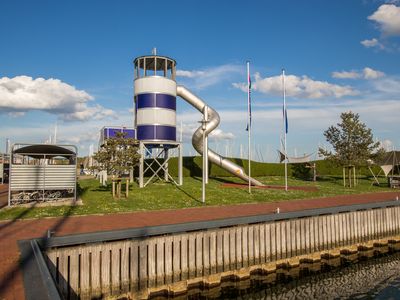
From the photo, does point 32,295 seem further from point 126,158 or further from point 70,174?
point 126,158

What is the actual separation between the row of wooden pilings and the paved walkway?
1643 mm

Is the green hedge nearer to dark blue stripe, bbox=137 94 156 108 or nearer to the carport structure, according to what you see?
dark blue stripe, bbox=137 94 156 108

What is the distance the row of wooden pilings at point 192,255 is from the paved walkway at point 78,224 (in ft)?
5.39

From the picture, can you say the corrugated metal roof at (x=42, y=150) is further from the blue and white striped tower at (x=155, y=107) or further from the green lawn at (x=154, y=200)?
the blue and white striped tower at (x=155, y=107)

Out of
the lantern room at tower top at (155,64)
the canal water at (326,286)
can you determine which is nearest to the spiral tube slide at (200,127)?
the lantern room at tower top at (155,64)

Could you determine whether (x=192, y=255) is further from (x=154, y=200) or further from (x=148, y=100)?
(x=148, y=100)

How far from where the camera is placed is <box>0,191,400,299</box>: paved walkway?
31.4 feet

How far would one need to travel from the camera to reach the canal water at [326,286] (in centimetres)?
1291

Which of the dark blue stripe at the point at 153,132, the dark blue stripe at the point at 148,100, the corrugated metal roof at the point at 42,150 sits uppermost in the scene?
the dark blue stripe at the point at 148,100

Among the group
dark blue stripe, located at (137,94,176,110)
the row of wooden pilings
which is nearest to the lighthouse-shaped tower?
dark blue stripe, located at (137,94,176,110)

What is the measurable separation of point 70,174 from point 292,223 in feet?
52.7

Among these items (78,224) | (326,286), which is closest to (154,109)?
(78,224)

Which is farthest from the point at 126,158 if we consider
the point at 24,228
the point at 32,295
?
the point at 32,295

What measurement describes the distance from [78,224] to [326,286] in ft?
39.5
